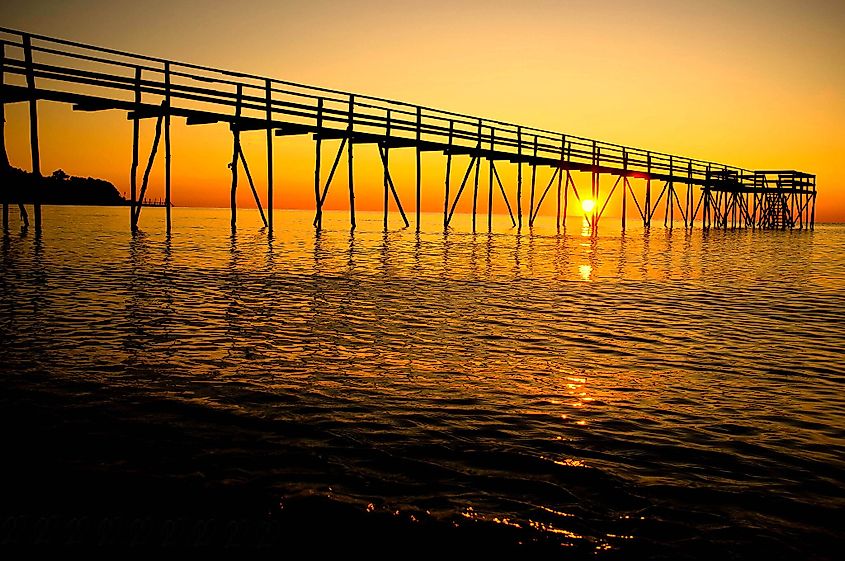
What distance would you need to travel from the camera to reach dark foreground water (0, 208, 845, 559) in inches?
132

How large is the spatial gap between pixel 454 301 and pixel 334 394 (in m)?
6.01

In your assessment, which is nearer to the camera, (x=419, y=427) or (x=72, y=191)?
(x=419, y=427)

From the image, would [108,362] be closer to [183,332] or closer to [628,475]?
[183,332]

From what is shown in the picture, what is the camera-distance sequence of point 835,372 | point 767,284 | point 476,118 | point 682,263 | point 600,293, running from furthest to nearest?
point 476,118 → point 682,263 → point 767,284 → point 600,293 → point 835,372

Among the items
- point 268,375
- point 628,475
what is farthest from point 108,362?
point 628,475

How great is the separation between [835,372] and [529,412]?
3.38 meters

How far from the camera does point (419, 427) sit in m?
4.78

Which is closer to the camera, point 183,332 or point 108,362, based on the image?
point 108,362

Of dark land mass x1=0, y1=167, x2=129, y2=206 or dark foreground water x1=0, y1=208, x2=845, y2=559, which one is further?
dark land mass x1=0, y1=167, x2=129, y2=206

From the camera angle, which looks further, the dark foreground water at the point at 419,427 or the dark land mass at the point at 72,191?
the dark land mass at the point at 72,191

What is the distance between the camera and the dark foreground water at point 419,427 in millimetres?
3342

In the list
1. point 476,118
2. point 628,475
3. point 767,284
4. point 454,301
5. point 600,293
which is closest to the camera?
point 628,475

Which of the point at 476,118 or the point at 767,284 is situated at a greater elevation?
the point at 476,118

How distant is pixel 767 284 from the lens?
1545 centimetres
